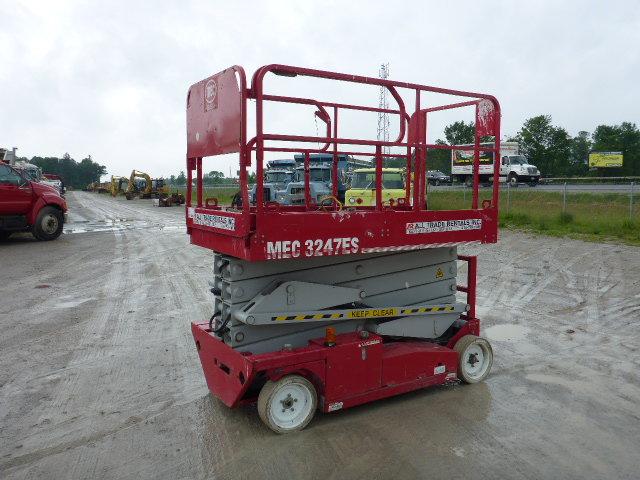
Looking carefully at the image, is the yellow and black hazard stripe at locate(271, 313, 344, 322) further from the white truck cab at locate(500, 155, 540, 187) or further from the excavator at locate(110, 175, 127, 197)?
the excavator at locate(110, 175, 127, 197)

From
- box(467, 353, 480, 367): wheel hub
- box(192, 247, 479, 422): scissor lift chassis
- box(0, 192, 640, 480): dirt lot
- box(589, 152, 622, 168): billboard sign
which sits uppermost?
box(589, 152, 622, 168): billboard sign

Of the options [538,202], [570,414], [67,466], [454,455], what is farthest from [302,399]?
[538,202]

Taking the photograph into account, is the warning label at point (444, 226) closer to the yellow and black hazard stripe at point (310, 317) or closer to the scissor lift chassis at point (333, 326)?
the scissor lift chassis at point (333, 326)

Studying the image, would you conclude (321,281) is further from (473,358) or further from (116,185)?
(116,185)

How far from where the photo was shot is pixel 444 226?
477 cm

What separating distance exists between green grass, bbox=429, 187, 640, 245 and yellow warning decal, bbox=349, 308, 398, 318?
1033cm

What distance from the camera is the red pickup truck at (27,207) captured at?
572 inches

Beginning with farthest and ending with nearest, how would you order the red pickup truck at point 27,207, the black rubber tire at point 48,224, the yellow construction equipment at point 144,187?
the yellow construction equipment at point 144,187 < the black rubber tire at point 48,224 < the red pickup truck at point 27,207

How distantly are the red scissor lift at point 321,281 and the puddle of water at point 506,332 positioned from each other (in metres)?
1.31

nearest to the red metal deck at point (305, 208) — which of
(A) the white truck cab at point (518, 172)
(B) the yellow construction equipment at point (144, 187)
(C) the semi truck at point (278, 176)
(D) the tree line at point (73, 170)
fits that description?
(C) the semi truck at point (278, 176)

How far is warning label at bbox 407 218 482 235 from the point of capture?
454cm

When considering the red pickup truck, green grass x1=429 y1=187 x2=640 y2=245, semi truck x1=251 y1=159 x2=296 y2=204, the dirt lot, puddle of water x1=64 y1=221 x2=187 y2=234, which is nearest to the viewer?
the dirt lot

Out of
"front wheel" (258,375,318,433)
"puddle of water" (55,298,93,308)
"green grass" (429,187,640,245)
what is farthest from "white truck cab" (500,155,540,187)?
"front wheel" (258,375,318,433)

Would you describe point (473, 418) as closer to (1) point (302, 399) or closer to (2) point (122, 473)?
(1) point (302, 399)
